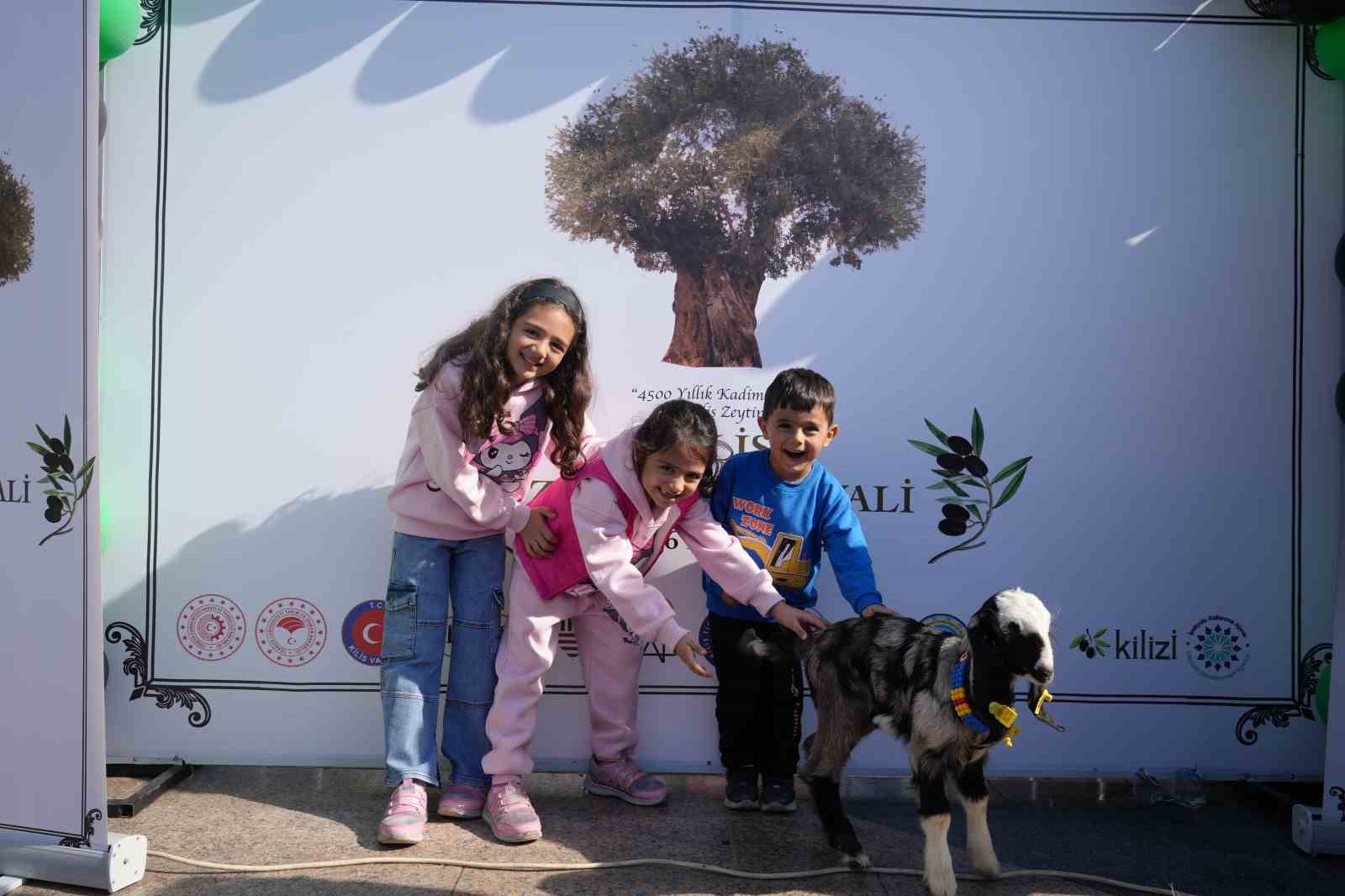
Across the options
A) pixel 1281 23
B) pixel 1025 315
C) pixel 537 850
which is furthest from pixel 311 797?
pixel 1281 23

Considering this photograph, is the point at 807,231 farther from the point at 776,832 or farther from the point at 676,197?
the point at 776,832

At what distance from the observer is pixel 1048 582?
353cm

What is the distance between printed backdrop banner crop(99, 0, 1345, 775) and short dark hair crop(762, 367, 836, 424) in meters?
0.28

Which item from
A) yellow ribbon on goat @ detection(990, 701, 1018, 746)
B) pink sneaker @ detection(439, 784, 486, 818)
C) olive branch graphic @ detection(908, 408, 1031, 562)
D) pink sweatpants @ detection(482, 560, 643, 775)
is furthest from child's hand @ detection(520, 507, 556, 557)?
yellow ribbon on goat @ detection(990, 701, 1018, 746)

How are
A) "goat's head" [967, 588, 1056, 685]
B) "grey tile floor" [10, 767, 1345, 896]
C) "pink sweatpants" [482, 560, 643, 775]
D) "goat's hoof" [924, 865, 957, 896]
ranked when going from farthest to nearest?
"pink sweatpants" [482, 560, 643, 775], "grey tile floor" [10, 767, 1345, 896], "goat's hoof" [924, 865, 957, 896], "goat's head" [967, 588, 1056, 685]

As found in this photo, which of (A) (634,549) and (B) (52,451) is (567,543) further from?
(B) (52,451)

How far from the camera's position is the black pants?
3.28 metres

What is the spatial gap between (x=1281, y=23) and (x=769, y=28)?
5.75 ft

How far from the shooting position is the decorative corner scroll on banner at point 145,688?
11.5 feet

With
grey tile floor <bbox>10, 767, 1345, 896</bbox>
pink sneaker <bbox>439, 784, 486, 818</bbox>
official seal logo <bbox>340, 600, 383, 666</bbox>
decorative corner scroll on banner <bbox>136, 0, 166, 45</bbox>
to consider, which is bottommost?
grey tile floor <bbox>10, 767, 1345, 896</bbox>

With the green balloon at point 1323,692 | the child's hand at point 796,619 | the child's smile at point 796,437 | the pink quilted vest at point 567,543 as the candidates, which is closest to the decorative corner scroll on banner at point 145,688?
the pink quilted vest at point 567,543

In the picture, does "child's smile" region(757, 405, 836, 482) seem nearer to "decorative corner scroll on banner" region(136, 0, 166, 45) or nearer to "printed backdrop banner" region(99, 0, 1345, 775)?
"printed backdrop banner" region(99, 0, 1345, 775)

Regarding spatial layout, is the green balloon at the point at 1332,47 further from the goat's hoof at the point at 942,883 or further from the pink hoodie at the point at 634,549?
the goat's hoof at the point at 942,883

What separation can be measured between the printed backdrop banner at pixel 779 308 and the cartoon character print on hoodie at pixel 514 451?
1.00ft
